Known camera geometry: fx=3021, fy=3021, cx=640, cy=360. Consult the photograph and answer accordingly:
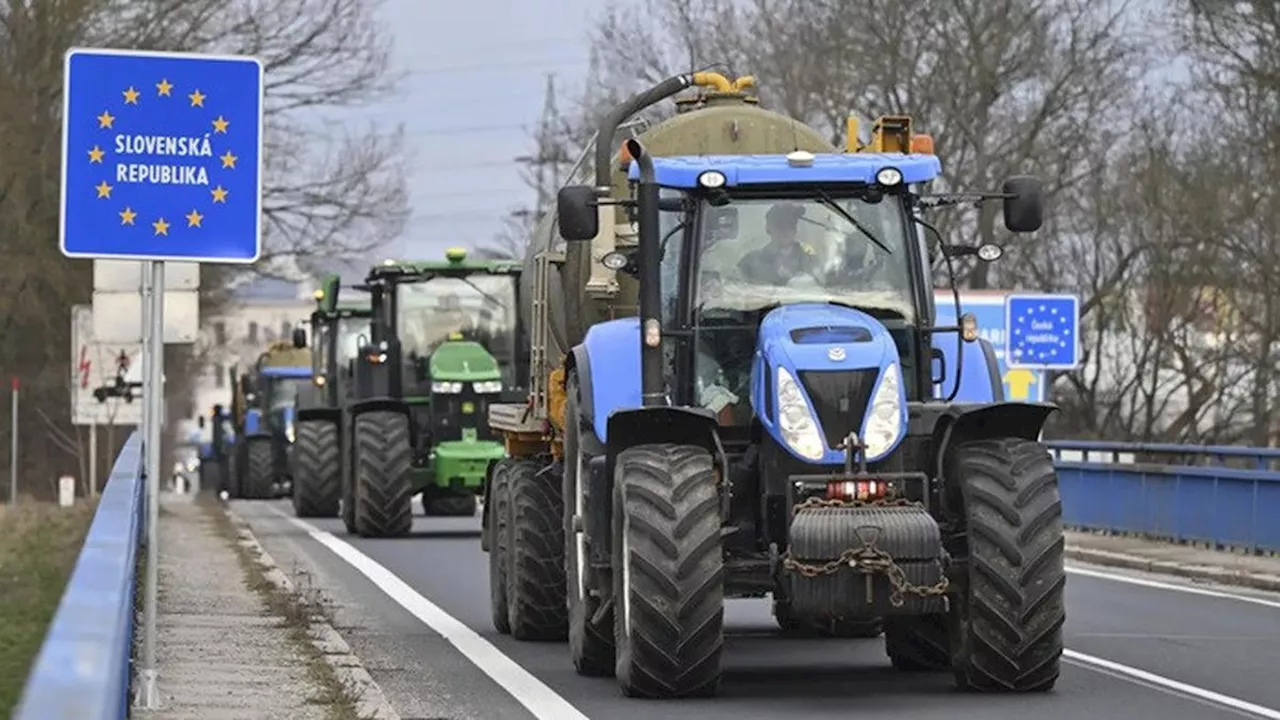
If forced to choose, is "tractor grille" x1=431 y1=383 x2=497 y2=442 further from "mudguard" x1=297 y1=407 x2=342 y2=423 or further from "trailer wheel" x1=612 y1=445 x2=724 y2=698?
"trailer wheel" x1=612 y1=445 x2=724 y2=698

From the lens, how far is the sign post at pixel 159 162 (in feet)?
44.1

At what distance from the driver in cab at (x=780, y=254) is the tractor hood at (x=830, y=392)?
804 millimetres

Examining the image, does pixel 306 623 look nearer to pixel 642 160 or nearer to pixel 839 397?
pixel 642 160

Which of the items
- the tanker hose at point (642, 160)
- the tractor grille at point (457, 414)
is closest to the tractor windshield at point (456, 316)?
the tractor grille at point (457, 414)

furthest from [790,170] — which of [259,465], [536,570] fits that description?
[259,465]

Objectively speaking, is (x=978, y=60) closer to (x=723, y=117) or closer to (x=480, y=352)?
(x=480, y=352)

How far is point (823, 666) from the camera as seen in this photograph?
16141mm

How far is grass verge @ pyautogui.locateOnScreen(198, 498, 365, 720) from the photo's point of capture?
1352 centimetres

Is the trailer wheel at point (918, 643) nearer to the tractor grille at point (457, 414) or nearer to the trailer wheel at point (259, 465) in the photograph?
the tractor grille at point (457, 414)

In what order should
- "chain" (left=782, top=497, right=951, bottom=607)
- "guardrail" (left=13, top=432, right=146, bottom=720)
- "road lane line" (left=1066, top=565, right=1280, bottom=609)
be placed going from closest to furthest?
"guardrail" (left=13, top=432, right=146, bottom=720), "chain" (left=782, top=497, right=951, bottom=607), "road lane line" (left=1066, top=565, right=1280, bottom=609)

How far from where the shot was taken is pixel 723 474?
14.0 m

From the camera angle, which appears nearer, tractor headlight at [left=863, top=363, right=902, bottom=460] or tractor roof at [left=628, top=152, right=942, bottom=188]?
tractor headlight at [left=863, top=363, right=902, bottom=460]

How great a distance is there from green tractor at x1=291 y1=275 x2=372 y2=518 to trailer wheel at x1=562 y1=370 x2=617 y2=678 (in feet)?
67.1

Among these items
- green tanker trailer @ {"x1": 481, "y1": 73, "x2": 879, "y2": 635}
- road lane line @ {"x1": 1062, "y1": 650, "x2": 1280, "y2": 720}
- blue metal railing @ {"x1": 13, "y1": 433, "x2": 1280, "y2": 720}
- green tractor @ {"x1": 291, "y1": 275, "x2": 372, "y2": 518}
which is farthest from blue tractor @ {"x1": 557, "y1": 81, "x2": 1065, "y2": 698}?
green tractor @ {"x1": 291, "y1": 275, "x2": 372, "y2": 518}
